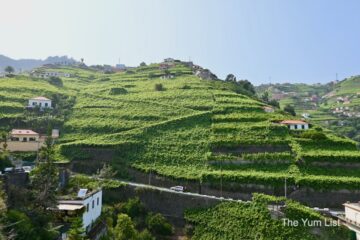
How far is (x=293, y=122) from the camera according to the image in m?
59.9

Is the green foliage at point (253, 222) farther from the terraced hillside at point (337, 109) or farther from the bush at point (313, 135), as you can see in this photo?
the terraced hillside at point (337, 109)

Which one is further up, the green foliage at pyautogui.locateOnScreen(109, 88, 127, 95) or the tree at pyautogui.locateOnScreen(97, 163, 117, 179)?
the green foliage at pyautogui.locateOnScreen(109, 88, 127, 95)

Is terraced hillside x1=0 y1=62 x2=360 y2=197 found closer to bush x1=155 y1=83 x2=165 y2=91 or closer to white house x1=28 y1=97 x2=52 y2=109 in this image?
bush x1=155 y1=83 x2=165 y2=91

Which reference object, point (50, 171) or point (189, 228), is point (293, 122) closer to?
point (189, 228)

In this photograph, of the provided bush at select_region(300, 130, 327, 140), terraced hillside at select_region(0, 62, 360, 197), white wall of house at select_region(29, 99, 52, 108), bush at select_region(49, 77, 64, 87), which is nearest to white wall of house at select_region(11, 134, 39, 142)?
terraced hillside at select_region(0, 62, 360, 197)

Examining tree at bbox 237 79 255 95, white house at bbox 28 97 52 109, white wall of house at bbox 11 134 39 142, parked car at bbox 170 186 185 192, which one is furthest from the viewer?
tree at bbox 237 79 255 95

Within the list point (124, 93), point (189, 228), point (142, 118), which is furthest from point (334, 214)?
point (124, 93)

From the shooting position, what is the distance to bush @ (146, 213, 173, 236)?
39.4 meters

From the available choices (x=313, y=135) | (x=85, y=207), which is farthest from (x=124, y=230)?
(x=313, y=135)

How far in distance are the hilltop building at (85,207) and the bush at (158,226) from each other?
7117mm

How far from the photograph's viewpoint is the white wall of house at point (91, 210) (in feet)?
98.0

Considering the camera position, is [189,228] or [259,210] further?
[189,228]

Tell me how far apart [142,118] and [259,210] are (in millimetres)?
33913

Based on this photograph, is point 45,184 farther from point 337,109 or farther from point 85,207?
point 337,109
